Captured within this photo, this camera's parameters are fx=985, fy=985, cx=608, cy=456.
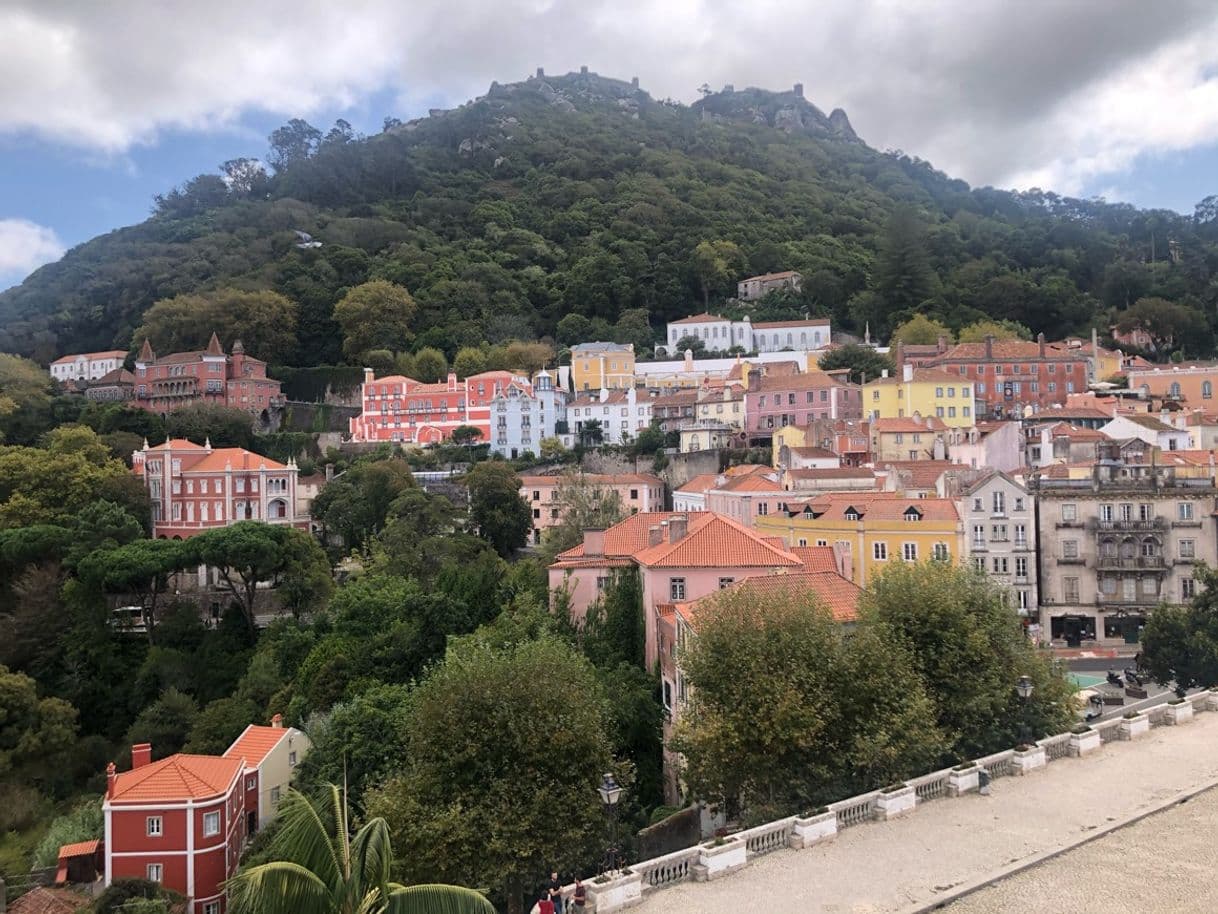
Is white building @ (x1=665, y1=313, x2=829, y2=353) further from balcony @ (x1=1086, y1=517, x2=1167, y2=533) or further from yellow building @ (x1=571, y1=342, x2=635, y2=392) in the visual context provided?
balcony @ (x1=1086, y1=517, x2=1167, y2=533)

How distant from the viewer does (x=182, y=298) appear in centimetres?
8512

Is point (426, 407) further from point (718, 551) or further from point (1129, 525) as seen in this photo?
point (718, 551)

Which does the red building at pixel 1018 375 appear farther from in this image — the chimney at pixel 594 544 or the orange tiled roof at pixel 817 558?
the chimney at pixel 594 544

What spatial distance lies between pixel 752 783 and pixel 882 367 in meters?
53.4

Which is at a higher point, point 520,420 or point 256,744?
point 520,420

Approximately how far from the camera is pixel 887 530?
36.4 metres

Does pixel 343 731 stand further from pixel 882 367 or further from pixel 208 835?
pixel 882 367

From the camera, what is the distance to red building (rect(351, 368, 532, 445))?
2584 inches

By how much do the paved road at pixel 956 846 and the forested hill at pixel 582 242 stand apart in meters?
69.1

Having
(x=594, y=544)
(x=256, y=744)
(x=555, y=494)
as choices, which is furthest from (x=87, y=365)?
(x=594, y=544)

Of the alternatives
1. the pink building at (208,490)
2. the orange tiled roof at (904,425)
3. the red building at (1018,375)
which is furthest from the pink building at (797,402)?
the pink building at (208,490)

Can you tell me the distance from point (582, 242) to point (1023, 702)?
92.7 m

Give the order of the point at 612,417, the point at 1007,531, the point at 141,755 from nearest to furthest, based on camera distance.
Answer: the point at 141,755 < the point at 1007,531 < the point at 612,417

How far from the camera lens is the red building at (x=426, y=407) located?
65625mm
